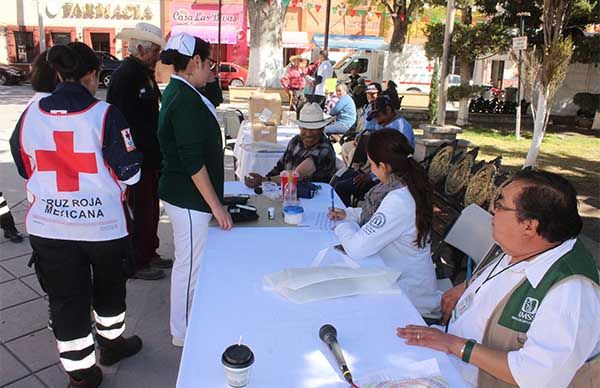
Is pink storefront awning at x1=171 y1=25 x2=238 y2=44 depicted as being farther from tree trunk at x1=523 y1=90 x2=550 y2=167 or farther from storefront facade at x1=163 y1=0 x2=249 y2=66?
tree trunk at x1=523 y1=90 x2=550 y2=167

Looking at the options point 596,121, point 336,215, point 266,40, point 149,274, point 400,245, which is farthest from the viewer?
point 266,40

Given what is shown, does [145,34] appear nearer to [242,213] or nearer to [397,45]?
[242,213]

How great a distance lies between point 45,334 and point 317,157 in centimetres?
218

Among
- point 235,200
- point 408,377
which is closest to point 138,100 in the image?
point 235,200

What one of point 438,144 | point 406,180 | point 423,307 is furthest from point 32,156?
point 438,144

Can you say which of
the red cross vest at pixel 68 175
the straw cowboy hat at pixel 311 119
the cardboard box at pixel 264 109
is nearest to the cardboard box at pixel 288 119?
the cardboard box at pixel 264 109

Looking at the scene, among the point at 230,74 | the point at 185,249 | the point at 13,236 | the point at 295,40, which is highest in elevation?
the point at 295,40

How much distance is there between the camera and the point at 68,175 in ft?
6.75

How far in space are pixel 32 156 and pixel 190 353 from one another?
3.99 ft

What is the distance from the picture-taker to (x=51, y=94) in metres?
2.07

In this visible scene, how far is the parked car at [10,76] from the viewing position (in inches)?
760

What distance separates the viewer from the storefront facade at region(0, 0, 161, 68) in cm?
2406

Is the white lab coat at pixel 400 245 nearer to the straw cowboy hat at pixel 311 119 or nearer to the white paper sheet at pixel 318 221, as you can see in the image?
the white paper sheet at pixel 318 221

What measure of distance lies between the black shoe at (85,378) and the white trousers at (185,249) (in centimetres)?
49
